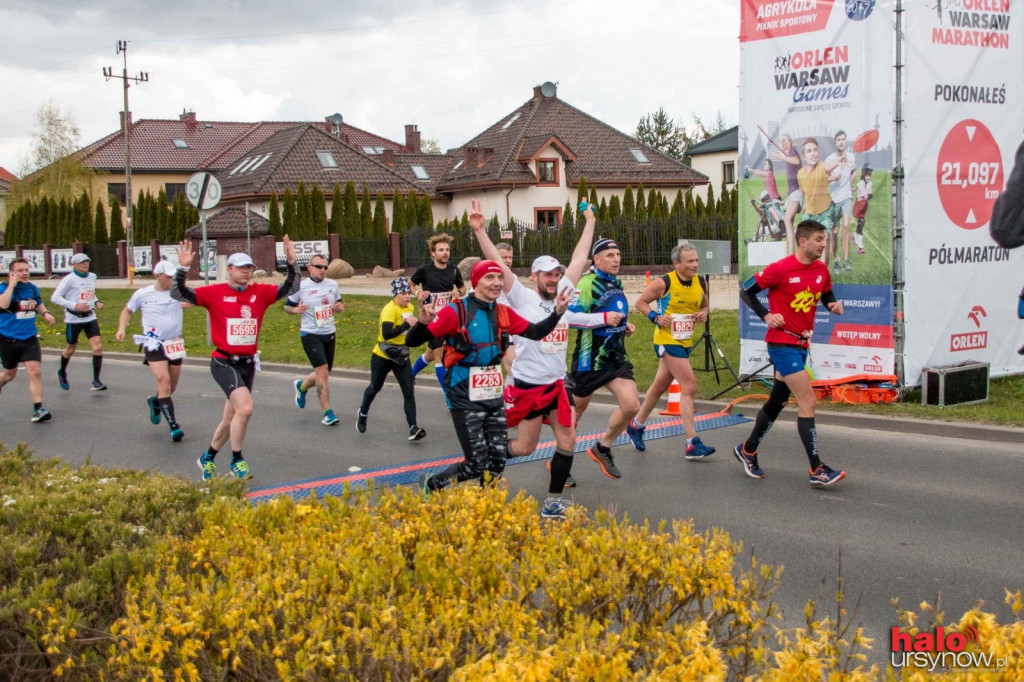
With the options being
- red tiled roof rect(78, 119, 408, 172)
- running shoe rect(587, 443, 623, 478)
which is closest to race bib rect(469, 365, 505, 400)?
running shoe rect(587, 443, 623, 478)

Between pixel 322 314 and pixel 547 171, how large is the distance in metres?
37.7

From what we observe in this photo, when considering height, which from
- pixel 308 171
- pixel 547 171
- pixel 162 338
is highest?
pixel 308 171

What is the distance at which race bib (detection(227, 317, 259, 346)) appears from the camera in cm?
866

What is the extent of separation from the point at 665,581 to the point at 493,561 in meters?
0.64

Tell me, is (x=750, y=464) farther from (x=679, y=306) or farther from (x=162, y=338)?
(x=162, y=338)

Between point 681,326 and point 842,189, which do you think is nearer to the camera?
point 681,326

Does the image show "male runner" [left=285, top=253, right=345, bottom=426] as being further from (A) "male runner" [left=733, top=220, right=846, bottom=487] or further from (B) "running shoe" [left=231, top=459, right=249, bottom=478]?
(A) "male runner" [left=733, top=220, right=846, bottom=487]

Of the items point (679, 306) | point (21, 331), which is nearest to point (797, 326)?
point (679, 306)

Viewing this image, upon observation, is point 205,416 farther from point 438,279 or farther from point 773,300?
point 773,300

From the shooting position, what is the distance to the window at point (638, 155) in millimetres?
52000

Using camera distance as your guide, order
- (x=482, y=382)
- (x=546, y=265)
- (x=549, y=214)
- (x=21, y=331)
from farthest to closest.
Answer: (x=549, y=214)
(x=21, y=331)
(x=546, y=265)
(x=482, y=382)

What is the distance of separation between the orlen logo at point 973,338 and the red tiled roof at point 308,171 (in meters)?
40.6

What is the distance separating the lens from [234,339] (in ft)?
28.4

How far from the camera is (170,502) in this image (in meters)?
4.77
